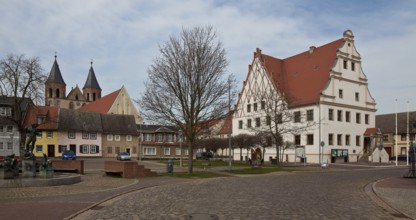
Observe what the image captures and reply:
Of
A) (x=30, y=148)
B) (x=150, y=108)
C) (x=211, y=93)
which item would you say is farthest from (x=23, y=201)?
(x=211, y=93)

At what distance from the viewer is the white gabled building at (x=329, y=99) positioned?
55812 mm

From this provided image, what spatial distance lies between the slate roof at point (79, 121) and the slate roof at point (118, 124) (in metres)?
1.44

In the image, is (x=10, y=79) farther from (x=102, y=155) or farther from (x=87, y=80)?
(x=87, y=80)

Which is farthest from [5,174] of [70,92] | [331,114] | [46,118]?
[70,92]

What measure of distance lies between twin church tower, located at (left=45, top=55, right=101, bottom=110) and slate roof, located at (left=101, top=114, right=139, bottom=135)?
39687mm

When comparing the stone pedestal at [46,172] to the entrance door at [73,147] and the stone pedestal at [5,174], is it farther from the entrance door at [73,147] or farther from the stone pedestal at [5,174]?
the entrance door at [73,147]

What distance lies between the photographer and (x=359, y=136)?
198 ft

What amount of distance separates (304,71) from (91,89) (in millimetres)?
77645

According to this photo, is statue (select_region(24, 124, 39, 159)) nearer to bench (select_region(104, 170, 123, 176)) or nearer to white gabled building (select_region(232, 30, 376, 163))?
bench (select_region(104, 170, 123, 176))

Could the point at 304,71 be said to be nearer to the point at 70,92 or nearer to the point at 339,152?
the point at 339,152

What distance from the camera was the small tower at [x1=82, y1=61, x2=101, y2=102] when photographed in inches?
4815

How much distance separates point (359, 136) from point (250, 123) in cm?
1721

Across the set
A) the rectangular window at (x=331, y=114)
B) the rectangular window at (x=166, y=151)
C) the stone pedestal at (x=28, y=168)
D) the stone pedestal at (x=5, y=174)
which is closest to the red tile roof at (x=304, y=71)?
the rectangular window at (x=331, y=114)

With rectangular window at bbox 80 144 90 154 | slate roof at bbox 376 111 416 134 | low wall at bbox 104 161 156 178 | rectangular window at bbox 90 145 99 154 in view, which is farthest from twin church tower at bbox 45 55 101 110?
low wall at bbox 104 161 156 178
